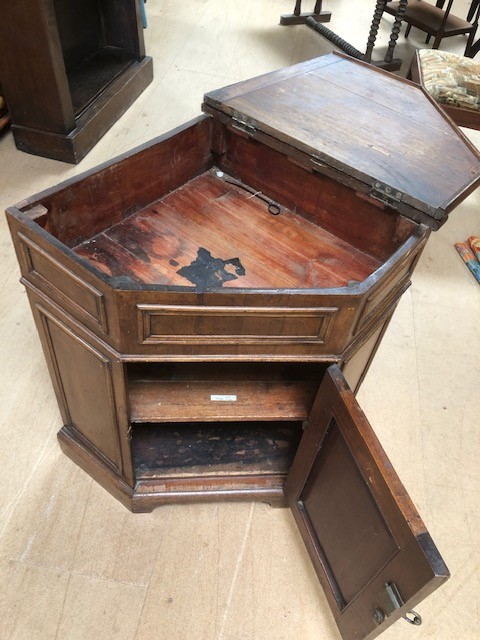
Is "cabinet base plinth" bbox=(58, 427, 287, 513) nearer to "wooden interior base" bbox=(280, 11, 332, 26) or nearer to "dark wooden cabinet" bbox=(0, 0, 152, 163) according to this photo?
"dark wooden cabinet" bbox=(0, 0, 152, 163)

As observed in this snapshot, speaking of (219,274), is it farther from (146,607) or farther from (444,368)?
(444,368)

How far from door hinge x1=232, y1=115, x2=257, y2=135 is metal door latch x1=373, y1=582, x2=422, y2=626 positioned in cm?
108

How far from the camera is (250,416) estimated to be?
50.2 inches

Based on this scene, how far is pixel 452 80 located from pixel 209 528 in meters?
2.22

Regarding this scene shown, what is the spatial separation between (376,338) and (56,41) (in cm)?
187

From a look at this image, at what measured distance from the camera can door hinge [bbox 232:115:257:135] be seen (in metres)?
1.36

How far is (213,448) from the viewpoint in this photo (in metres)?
1.50

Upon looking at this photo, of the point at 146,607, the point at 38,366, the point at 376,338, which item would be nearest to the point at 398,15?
the point at 376,338

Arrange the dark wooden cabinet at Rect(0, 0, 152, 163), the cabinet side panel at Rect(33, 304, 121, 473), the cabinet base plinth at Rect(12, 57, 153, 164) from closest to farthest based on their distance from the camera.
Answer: the cabinet side panel at Rect(33, 304, 121, 473)
the dark wooden cabinet at Rect(0, 0, 152, 163)
the cabinet base plinth at Rect(12, 57, 153, 164)

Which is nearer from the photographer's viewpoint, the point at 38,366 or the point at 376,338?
the point at 376,338

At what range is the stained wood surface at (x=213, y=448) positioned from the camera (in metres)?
1.46

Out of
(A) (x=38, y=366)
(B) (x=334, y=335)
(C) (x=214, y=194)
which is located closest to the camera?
(B) (x=334, y=335)

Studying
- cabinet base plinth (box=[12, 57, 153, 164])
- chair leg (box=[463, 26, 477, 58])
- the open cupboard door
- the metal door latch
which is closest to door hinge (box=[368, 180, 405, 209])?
the open cupboard door

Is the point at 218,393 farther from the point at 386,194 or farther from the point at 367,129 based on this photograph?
the point at 367,129
